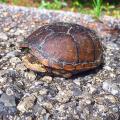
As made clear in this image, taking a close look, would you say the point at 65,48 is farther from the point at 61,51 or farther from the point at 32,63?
the point at 32,63

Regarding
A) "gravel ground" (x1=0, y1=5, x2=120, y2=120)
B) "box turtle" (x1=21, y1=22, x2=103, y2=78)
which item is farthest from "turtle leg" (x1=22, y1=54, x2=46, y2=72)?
"gravel ground" (x1=0, y1=5, x2=120, y2=120)

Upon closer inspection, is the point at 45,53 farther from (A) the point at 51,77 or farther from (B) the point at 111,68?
(B) the point at 111,68

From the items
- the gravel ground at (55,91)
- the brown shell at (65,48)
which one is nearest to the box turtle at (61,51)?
the brown shell at (65,48)

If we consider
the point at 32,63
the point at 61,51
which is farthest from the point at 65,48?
the point at 32,63

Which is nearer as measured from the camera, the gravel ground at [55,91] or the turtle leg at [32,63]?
the gravel ground at [55,91]

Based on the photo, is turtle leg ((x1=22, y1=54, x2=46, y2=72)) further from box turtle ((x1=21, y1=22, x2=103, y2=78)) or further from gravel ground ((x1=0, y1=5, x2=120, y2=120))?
gravel ground ((x1=0, y1=5, x2=120, y2=120))

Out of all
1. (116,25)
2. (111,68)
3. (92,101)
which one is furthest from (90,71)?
(116,25)

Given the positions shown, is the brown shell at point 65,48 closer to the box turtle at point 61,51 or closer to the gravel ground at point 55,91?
the box turtle at point 61,51
